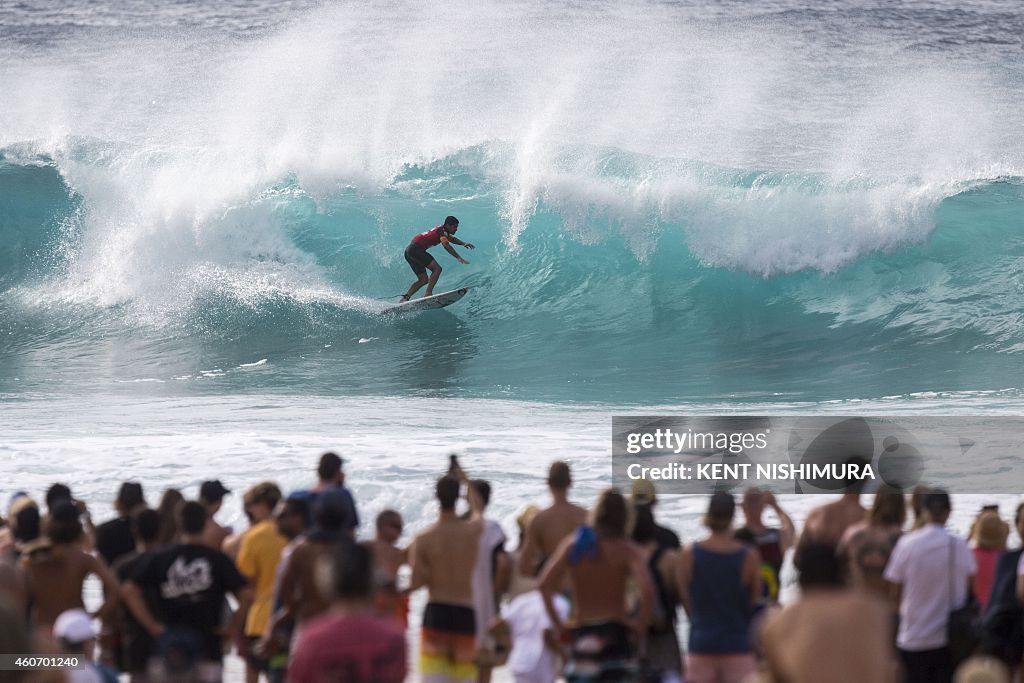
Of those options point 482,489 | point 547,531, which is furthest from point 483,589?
point 482,489

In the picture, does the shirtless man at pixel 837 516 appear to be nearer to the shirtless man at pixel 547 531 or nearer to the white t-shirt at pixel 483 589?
the shirtless man at pixel 547 531

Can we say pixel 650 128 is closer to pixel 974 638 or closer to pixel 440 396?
pixel 440 396

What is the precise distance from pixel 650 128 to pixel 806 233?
11.5 metres

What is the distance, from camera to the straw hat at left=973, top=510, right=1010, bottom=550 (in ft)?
16.4

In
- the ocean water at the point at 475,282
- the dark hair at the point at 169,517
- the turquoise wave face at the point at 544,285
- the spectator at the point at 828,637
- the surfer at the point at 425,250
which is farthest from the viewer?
the turquoise wave face at the point at 544,285

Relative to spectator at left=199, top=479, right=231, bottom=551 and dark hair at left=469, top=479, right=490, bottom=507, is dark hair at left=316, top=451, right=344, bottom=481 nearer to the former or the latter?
spectator at left=199, top=479, right=231, bottom=551

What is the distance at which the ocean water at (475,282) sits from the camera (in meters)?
12.6

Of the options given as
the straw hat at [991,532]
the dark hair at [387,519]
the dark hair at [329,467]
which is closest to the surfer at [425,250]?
the dark hair at [329,467]

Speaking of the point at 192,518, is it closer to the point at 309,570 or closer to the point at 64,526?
the point at 309,570


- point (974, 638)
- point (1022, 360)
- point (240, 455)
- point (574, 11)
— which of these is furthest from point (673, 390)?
point (574, 11)

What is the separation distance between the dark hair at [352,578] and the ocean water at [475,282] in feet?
18.0

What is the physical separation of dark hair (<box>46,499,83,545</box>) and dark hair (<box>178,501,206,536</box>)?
0.52 meters

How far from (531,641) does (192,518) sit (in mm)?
1232

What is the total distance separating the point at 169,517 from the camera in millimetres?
5062
